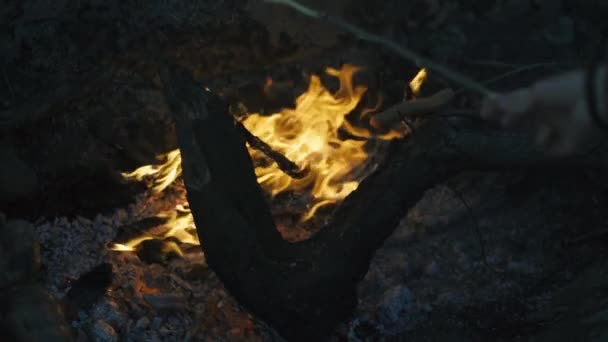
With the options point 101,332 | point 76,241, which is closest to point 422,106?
point 101,332

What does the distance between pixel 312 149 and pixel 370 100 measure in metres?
0.68

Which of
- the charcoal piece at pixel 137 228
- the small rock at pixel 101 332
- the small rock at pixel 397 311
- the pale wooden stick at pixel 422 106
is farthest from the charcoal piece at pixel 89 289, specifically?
the pale wooden stick at pixel 422 106

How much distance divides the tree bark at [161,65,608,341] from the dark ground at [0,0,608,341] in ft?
0.85

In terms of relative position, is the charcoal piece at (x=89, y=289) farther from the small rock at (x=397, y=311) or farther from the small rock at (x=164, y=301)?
the small rock at (x=397, y=311)

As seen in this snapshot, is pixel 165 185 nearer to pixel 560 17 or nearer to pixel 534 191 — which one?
pixel 534 191

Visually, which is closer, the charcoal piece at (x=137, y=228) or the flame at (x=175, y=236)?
the flame at (x=175, y=236)

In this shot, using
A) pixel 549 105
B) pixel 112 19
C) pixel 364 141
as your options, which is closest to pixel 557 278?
pixel 364 141

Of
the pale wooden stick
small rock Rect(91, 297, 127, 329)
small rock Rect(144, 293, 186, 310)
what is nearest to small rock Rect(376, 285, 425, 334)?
the pale wooden stick

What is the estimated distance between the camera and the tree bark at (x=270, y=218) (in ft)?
9.32

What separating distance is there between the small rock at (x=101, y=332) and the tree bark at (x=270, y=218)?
551 mm

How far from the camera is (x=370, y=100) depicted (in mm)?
4398

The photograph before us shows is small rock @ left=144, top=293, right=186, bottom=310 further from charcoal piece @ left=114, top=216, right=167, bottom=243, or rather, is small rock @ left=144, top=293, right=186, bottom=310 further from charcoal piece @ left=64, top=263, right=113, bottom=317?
charcoal piece @ left=114, top=216, right=167, bottom=243

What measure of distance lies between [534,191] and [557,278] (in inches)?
27.6

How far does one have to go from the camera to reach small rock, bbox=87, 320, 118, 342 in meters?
2.82
